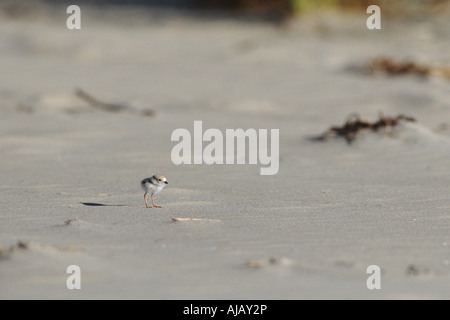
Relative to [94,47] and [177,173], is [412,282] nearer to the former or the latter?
[177,173]

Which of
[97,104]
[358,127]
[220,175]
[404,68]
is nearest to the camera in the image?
[220,175]

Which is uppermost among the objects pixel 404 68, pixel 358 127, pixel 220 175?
pixel 404 68

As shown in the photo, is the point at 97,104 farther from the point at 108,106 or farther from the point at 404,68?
the point at 404,68

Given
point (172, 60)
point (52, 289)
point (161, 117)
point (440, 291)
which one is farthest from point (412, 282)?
point (172, 60)

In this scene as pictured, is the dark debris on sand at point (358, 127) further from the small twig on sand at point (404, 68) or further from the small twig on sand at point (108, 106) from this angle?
the small twig on sand at point (404, 68)

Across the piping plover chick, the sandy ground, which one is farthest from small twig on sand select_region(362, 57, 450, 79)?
the piping plover chick

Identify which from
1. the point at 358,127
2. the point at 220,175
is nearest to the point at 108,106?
the point at 358,127

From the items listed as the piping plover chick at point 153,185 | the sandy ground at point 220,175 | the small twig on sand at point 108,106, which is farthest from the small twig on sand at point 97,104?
the piping plover chick at point 153,185

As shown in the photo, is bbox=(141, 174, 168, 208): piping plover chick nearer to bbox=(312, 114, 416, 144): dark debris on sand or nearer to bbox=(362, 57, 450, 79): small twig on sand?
bbox=(312, 114, 416, 144): dark debris on sand
